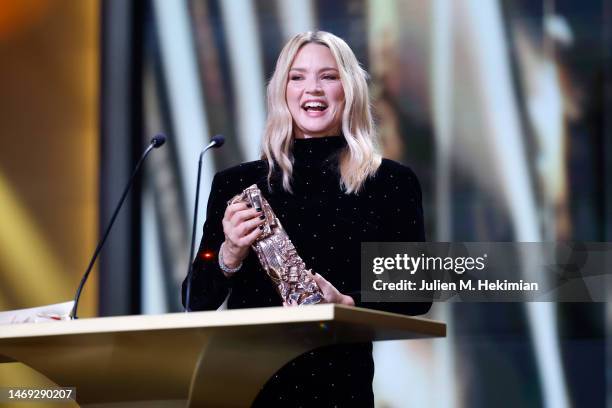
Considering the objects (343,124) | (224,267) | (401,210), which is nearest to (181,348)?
(224,267)

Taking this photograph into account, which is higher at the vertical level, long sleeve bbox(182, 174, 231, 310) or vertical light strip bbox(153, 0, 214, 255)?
vertical light strip bbox(153, 0, 214, 255)

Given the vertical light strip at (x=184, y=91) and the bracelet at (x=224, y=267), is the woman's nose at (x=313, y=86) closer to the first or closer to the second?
the bracelet at (x=224, y=267)

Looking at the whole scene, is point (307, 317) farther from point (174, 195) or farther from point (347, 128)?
point (174, 195)

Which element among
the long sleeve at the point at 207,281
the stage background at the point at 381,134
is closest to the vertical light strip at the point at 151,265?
the stage background at the point at 381,134

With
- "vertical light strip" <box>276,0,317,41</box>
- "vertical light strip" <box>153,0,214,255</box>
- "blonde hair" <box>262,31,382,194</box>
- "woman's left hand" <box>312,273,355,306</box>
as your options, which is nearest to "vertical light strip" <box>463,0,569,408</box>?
"vertical light strip" <box>276,0,317,41</box>

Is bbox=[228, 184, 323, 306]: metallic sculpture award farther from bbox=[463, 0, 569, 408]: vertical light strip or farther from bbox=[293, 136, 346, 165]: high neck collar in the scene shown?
bbox=[463, 0, 569, 408]: vertical light strip

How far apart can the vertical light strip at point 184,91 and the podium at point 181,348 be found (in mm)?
2337

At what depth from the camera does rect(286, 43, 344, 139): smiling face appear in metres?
2.51

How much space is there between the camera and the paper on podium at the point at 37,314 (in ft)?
6.71

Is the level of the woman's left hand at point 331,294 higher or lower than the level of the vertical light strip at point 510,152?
lower

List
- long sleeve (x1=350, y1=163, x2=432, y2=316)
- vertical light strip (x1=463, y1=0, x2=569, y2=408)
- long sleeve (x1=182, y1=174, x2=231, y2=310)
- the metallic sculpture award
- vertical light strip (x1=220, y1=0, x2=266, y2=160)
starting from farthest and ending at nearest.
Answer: vertical light strip (x1=220, y1=0, x2=266, y2=160) < vertical light strip (x1=463, y1=0, x2=569, y2=408) < long sleeve (x1=350, y1=163, x2=432, y2=316) < long sleeve (x1=182, y1=174, x2=231, y2=310) < the metallic sculpture award

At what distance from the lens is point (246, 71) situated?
4219mm

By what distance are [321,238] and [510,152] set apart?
186 cm

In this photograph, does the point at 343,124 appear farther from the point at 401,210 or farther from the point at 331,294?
the point at 331,294
